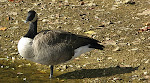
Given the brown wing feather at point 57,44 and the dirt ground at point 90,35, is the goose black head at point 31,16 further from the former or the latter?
the dirt ground at point 90,35

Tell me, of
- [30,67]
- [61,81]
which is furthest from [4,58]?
[61,81]

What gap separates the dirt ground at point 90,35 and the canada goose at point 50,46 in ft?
2.46

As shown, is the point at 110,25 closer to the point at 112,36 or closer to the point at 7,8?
the point at 112,36

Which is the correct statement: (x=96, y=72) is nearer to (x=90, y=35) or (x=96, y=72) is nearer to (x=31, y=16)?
(x=31, y=16)

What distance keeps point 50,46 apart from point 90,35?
3860 mm

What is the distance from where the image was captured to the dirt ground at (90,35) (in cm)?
932

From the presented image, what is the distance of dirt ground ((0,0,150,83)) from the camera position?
30.6 ft

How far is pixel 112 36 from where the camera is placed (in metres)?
12.2

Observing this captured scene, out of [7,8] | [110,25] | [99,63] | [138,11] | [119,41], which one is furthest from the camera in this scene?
[7,8]

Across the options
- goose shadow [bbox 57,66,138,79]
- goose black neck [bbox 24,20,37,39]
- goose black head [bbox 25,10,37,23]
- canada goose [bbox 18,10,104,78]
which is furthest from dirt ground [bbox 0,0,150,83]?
goose black head [bbox 25,10,37,23]

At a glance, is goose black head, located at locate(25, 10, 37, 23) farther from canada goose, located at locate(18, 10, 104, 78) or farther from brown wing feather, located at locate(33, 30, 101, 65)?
brown wing feather, located at locate(33, 30, 101, 65)

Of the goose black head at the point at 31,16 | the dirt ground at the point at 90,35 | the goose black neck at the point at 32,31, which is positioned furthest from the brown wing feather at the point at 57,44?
the dirt ground at the point at 90,35

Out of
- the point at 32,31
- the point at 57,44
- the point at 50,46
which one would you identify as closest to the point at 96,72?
the point at 57,44

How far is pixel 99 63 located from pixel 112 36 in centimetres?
231
